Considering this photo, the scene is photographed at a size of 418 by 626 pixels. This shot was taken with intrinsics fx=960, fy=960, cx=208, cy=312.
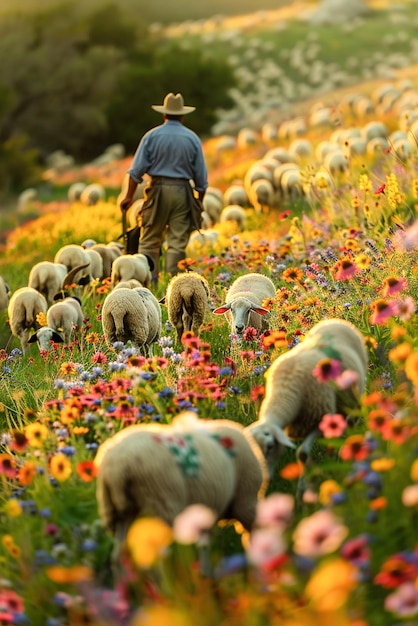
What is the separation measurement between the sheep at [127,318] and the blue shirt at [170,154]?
11.1ft

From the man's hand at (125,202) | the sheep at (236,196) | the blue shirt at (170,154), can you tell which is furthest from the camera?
the sheep at (236,196)

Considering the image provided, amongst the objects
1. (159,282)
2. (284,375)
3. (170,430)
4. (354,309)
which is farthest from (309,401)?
(159,282)

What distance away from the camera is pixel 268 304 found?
7695mm

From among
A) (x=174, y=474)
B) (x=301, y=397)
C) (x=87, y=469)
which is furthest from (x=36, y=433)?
(x=301, y=397)

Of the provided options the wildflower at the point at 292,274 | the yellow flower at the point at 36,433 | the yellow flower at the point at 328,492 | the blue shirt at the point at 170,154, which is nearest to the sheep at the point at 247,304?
the wildflower at the point at 292,274

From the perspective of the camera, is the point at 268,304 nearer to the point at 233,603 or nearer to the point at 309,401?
the point at 309,401

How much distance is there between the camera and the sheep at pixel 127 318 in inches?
337

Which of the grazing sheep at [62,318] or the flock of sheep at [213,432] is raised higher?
the flock of sheep at [213,432]

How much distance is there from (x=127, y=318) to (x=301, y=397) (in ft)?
12.1

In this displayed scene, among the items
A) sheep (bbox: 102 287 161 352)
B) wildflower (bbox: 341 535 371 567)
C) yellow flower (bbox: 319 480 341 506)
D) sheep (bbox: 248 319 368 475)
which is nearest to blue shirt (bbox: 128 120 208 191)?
sheep (bbox: 102 287 161 352)

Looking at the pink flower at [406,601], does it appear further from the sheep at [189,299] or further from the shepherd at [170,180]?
the shepherd at [170,180]

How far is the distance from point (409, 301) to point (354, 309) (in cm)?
265

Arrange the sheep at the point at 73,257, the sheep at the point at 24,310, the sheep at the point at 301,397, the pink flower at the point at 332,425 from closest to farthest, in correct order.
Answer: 1. the pink flower at the point at 332,425
2. the sheep at the point at 301,397
3. the sheep at the point at 24,310
4. the sheep at the point at 73,257

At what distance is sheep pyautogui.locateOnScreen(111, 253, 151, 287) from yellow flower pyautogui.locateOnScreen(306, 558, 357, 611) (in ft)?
26.9
